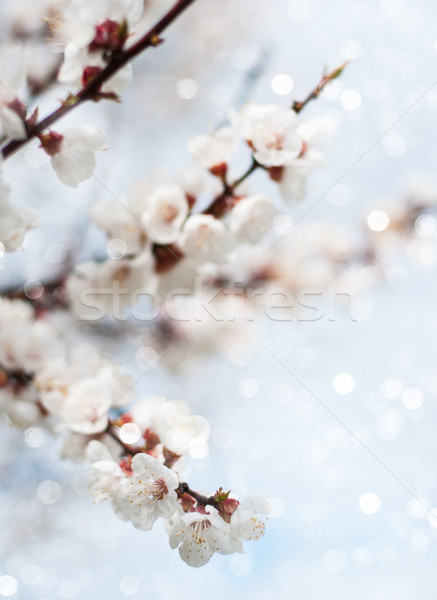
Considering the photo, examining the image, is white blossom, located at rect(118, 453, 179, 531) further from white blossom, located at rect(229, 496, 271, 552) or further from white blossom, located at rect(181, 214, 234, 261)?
white blossom, located at rect(181, 214, 234, 261)

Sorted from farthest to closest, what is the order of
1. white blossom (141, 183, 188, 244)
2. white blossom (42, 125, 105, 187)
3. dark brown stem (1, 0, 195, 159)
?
white blossom (141, 183, 188, 244) → white blossom (42, 125, 105, 187) → dark brown stem (1, 0, 195, 159)

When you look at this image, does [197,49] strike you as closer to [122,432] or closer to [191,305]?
[191,305]

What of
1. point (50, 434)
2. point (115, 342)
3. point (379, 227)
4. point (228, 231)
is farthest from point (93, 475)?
point (379, 227)

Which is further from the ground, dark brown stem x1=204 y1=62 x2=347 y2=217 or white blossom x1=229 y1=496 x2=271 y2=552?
dark brown stem x1=204 y1=62 x2=347 y2=217

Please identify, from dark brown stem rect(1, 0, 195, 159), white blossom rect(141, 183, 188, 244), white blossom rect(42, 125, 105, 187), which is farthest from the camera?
white blossom rect(141, 183, 188, 244)

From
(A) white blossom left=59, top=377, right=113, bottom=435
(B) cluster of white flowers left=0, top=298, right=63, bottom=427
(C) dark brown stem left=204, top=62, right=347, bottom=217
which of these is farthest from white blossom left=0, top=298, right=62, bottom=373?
(C) dark brown stem left=204, top=62, right=347, bottom=217

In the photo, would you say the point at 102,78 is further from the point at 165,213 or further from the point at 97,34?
the point at 165,213
